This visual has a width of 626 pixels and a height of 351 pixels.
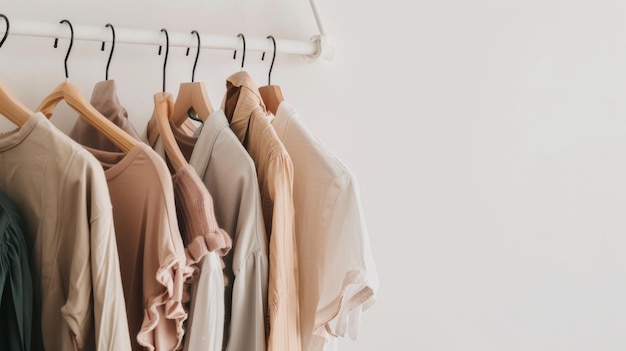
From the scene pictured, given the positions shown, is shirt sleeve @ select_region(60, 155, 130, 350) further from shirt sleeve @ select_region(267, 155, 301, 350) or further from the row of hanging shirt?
shirt sleeve @ select_region(267, 155, 301, 350)

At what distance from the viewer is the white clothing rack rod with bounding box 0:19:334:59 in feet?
3.44

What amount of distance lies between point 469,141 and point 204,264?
81cm

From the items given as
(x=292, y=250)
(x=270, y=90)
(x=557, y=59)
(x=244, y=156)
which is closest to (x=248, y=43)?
(x=270, y=90)

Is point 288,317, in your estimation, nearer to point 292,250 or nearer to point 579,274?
point 292,250

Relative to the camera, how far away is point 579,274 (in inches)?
67.8

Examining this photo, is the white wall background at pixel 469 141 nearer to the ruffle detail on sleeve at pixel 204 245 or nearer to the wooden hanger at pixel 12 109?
the wooden hanger at pixel 12 109

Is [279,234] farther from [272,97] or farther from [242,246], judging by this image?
[272,97]

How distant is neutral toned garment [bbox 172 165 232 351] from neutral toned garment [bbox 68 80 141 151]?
194mm

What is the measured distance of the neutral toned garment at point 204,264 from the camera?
92 centimetres

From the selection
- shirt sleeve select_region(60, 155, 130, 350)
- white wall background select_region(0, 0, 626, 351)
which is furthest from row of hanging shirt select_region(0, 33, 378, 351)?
white wall background select_region(0, 0, 626, 351)

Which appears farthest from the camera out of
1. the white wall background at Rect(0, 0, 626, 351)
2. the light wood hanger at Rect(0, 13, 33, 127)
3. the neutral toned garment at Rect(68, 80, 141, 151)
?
the white wall background at Rect(0, 0, 626, 351)

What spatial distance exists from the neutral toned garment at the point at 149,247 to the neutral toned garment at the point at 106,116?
7cm

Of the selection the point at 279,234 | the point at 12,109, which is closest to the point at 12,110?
the point at 12,109

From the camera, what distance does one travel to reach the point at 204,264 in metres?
0.94
